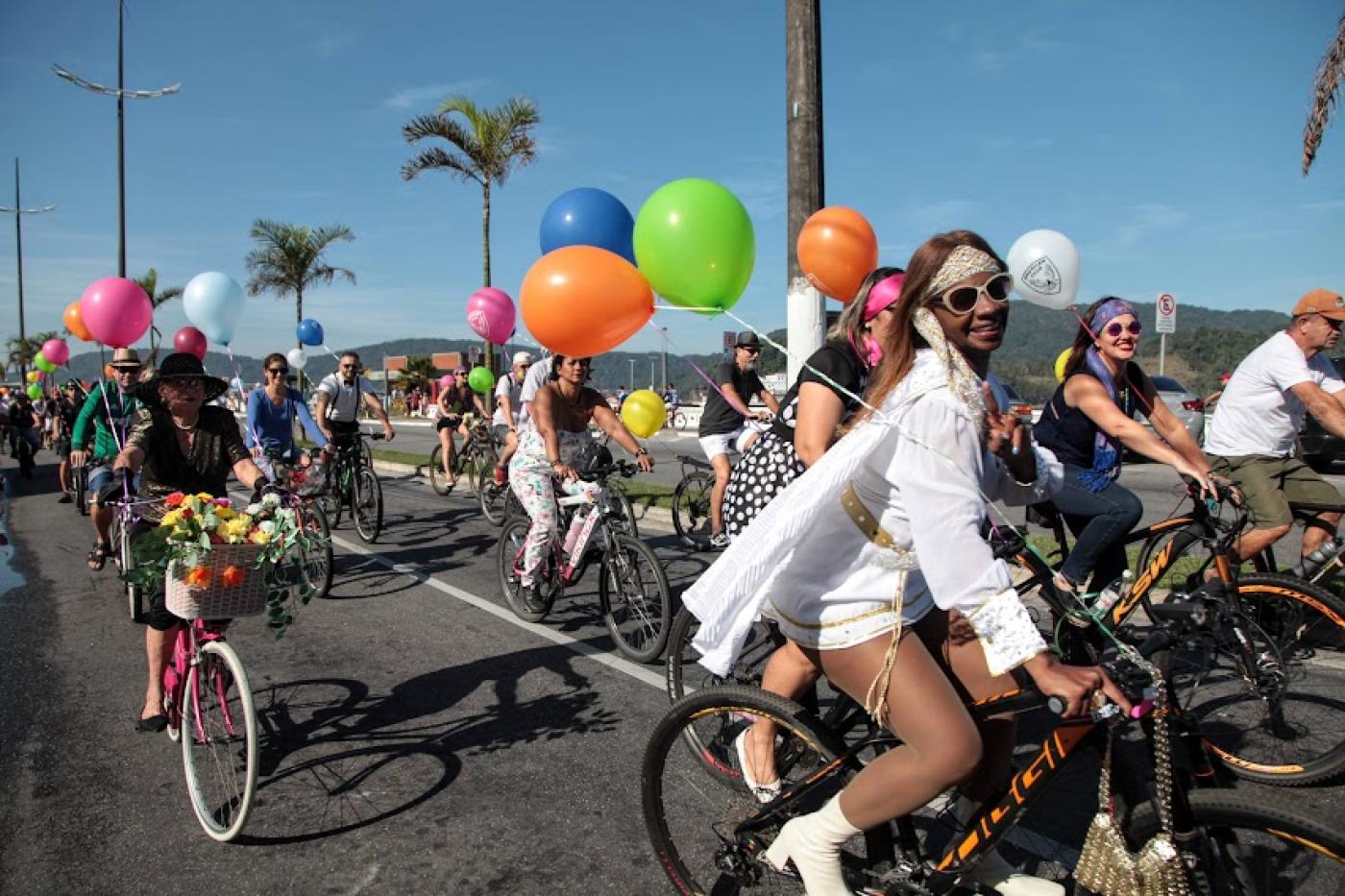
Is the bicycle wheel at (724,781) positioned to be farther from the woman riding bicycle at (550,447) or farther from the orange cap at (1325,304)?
the orange cap at (1325,304)

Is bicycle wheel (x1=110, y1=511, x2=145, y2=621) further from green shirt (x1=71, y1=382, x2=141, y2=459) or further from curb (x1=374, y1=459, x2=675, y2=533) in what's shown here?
curb (x1=374, y1=459, x2=675, y2=533)

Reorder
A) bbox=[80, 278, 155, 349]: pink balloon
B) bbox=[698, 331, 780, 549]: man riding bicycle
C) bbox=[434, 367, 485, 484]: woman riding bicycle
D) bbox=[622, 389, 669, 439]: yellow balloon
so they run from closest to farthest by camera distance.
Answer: bbox=[80, 278, 155, 349]: pink balloon, bbox=[698, 331, 780, 549]: man riding bicycle, bbox=[622, 389, 669, 439]: yellow balloon, bbox=[434, 367, 485, 484]: woman riding bicycle

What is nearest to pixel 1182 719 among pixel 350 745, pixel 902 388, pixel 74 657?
pixel 902 388

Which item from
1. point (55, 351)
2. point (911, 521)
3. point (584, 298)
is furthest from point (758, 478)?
point (55, 351)

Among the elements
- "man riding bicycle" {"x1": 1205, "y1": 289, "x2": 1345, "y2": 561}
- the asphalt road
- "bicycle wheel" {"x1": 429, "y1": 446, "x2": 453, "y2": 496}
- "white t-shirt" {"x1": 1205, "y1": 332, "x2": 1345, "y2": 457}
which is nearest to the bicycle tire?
the asphalt road

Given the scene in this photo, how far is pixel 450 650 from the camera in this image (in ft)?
18.4

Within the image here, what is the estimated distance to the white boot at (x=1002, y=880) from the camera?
216 centimetres

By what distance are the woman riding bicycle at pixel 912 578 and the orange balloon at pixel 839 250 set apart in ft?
8.18

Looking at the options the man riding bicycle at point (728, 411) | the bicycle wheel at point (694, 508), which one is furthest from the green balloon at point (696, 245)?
the bicycle wheel at point (694, 508)

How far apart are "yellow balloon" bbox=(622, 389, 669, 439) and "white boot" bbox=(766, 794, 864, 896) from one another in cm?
675

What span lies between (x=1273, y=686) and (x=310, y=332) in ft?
42.5

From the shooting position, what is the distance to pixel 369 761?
3.95 meters

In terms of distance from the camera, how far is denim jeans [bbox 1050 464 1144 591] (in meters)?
4.27

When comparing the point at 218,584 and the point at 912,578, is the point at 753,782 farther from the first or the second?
the point at 218,584
